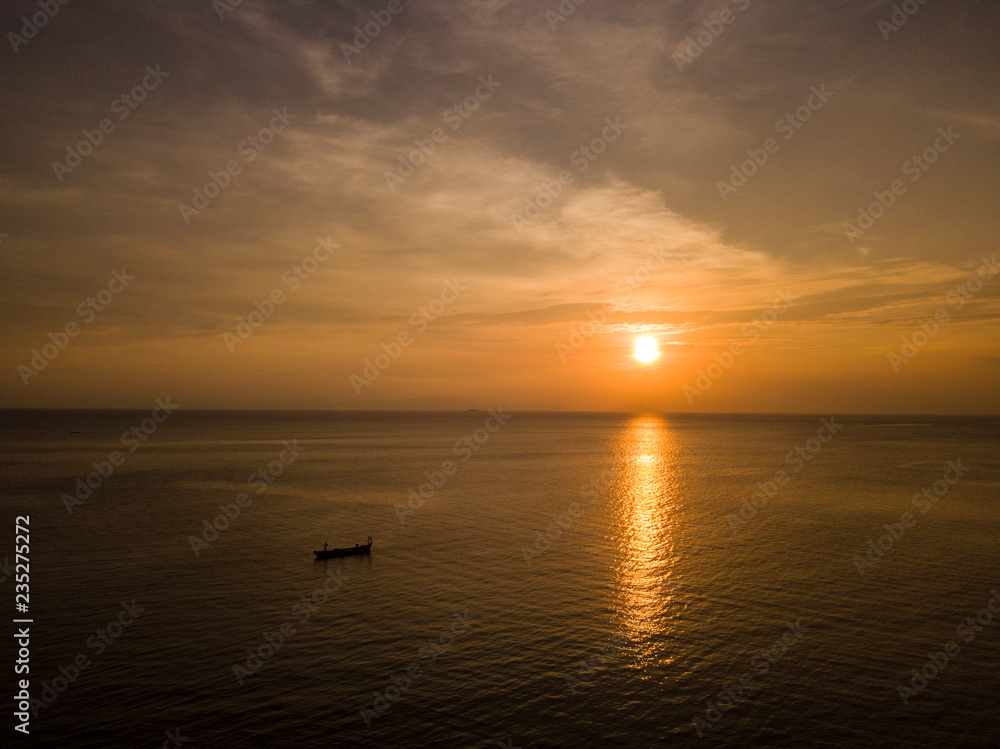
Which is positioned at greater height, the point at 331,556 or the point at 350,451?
the point at 350,451

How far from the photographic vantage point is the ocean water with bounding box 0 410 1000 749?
91.8ft

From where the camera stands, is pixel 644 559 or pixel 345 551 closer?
pixel 345 551

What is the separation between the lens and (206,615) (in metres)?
40.9

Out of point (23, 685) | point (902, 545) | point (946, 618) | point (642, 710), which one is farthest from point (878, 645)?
point (23, 685)

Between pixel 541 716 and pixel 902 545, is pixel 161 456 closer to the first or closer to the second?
pixel 541 716

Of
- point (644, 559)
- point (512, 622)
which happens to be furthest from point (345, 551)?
point (644, 559)

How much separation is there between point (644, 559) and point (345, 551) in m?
32.4

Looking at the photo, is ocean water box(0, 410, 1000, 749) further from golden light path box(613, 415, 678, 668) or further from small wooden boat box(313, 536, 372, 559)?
small wooden boat box(313, 536, 372, 559)

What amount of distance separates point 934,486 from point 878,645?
84730mm

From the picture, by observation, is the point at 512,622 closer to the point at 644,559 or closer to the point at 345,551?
the point at 644,559

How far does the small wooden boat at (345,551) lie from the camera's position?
56.4 meters

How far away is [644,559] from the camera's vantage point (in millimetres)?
58125

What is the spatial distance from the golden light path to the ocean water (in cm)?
39

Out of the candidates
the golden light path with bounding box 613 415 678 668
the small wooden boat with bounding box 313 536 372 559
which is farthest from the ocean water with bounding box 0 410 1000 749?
the small wooden boat with bounding box 313 536 372 559
